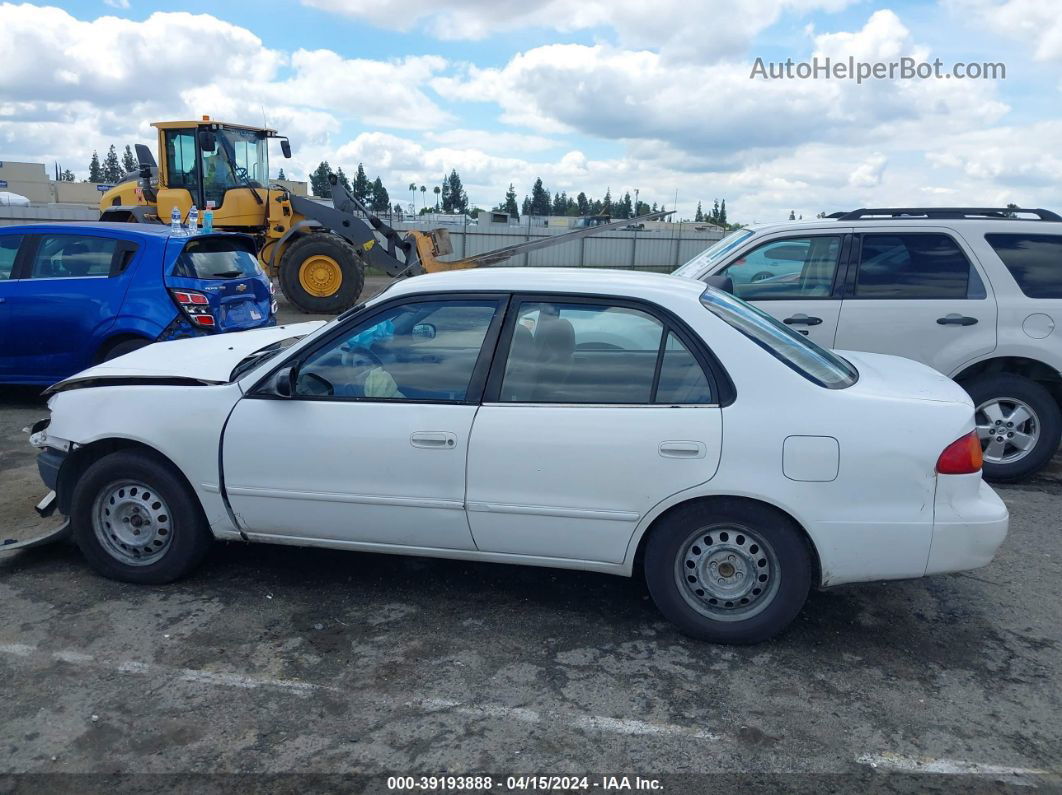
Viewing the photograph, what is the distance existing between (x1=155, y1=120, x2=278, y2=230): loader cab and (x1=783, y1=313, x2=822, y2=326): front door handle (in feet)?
39.7

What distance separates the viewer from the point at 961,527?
12.0 ft

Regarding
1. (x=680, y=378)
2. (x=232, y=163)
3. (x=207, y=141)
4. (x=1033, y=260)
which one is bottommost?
(x=680, y=378)

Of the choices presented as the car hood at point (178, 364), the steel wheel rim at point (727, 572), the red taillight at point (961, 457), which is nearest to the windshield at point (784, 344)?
the red taillight at point (961, 457)

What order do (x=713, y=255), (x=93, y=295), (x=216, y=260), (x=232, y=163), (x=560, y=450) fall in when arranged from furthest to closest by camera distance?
1. (x=232, y=163)
2. (x=216, y=260)
3. (x=93, y=295)
4. (x=713, y=255)
5. (x=560, y=450)

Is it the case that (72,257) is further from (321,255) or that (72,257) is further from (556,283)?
(321,255)

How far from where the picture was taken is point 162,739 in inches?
126

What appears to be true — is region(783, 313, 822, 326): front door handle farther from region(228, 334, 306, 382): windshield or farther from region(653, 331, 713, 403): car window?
region(228, 334, 306, 382): windshield

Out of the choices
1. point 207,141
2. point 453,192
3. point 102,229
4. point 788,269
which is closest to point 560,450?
point 788,269

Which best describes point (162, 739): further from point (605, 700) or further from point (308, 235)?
point (308, 235)

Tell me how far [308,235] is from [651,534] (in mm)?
13275

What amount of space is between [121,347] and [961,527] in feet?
23.1

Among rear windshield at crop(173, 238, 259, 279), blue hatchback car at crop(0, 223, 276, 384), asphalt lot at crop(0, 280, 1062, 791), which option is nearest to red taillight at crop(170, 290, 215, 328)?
blue hatchback car at crop(0, 223, 276, 384)

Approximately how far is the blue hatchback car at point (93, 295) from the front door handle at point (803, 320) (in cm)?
506

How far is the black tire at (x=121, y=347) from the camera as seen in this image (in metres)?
7.89
